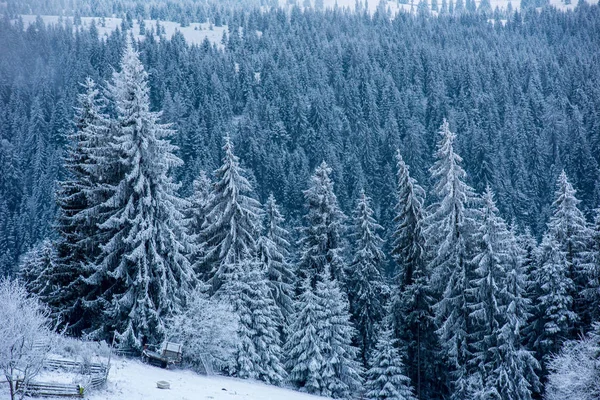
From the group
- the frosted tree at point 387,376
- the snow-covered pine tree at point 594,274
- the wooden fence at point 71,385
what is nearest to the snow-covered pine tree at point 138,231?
the wooden fence at point 71,385

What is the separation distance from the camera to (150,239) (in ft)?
77.4

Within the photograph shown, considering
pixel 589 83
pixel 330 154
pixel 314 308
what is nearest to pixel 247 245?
pixel 314 308

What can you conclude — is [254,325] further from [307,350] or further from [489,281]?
[489,281]

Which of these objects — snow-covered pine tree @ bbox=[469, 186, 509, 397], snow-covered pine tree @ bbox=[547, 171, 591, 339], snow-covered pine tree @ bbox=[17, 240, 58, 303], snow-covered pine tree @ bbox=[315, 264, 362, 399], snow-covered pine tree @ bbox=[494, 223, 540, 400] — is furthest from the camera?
snow-covered pine tree @ bbox=[547, 171, 591, 339]

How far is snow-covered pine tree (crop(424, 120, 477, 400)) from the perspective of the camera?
2922 cm

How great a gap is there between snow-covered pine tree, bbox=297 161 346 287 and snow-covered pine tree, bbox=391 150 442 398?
5098 millimetres

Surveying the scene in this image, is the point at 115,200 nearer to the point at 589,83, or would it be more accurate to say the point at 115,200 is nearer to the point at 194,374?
the point at 194,374

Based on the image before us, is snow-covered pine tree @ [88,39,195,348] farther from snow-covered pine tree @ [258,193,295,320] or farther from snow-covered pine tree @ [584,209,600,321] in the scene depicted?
snow-covered pine tree @ [584,209,600,321]

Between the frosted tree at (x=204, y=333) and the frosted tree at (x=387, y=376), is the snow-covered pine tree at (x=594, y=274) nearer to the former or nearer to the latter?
the frosted tree at (x=387, y=376)

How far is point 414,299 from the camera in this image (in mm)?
31891

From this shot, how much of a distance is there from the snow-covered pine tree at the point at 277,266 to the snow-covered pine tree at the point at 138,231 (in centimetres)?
1073

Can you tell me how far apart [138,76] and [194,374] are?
14.7m

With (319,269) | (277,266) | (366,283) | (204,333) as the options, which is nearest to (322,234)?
(319,269)

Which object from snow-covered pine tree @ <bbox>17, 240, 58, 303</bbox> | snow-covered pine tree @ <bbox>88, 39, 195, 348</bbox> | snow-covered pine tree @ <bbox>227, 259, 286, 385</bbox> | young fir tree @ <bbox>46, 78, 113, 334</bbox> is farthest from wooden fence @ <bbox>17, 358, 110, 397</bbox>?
snow-covered pine tree @ <bbox>227, 259, 286, 385</bbox>
